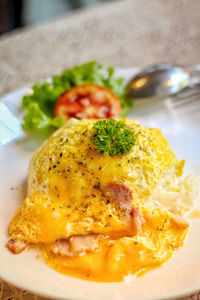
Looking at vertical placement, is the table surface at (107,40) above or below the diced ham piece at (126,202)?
above

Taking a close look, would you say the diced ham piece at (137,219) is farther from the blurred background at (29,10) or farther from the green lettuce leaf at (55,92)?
the blurred background at (29,10)

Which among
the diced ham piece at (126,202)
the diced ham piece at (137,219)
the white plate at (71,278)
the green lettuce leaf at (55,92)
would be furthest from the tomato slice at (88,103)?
the diced ham piece at (137,219)

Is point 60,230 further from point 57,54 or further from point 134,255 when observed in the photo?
point 57,54

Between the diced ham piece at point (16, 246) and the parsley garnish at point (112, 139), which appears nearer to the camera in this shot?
the diced ham piece at point (16, 246)

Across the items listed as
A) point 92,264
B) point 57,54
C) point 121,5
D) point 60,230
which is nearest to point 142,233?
point 92,264

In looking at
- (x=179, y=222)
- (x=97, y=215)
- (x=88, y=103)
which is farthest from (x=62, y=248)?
(x=88, y=103)

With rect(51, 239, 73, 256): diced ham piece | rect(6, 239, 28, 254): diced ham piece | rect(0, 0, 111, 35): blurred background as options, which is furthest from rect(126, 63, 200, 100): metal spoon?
rect(0, 0, 111, 35): blurred background

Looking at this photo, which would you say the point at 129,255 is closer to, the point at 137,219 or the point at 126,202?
the point at 137,219
